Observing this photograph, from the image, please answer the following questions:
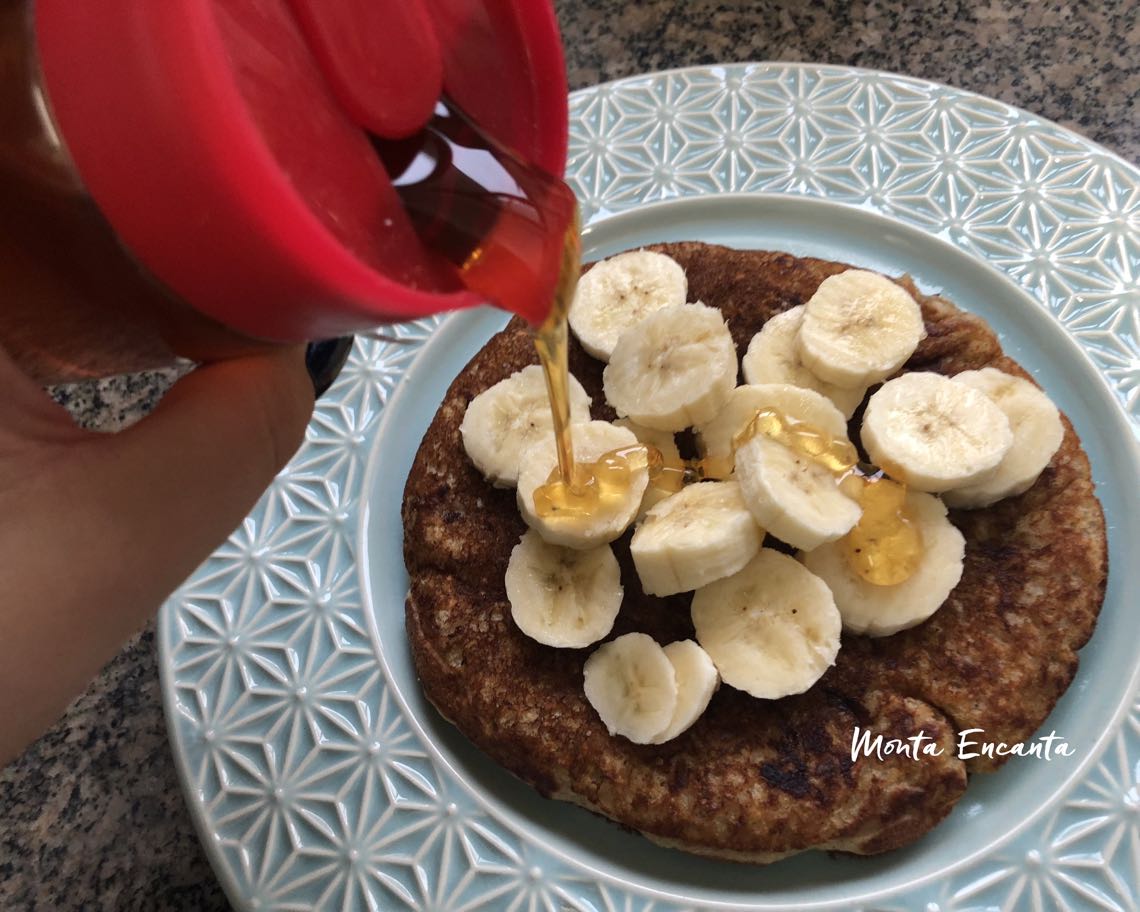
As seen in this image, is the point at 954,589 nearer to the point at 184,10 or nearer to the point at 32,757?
the point at 184,10

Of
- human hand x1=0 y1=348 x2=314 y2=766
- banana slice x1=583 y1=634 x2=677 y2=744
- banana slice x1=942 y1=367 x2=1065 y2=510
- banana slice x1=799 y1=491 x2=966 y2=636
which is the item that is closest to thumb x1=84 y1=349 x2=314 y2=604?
human hand x1=0 y1=348 x2=314 y2=766

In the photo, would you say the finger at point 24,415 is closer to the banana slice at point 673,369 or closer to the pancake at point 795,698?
the pancake at point 795,698

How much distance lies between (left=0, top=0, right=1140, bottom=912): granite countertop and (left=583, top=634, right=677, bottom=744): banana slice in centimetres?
76

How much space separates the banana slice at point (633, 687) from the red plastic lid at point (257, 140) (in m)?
0.82

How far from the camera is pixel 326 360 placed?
5.67ft

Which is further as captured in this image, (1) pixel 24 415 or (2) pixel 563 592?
(2) pixel 563 592

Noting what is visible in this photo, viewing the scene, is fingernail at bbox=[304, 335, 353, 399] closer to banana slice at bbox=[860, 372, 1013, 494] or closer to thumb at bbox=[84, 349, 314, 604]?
thumb at bbox=[84, 349, 314, 604]

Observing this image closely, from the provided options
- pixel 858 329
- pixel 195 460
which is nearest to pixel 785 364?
pixel 858 329

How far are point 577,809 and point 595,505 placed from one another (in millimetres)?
546

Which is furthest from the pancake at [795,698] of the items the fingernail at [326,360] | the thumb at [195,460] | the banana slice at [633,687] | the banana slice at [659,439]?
the thumb at [195,460]

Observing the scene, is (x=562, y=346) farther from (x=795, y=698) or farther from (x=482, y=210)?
(x=795, y=698)

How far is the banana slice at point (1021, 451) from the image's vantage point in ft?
5.22

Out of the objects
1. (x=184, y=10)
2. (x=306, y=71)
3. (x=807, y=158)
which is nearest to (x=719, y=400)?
(x=807, y=158)

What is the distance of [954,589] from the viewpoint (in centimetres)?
157
